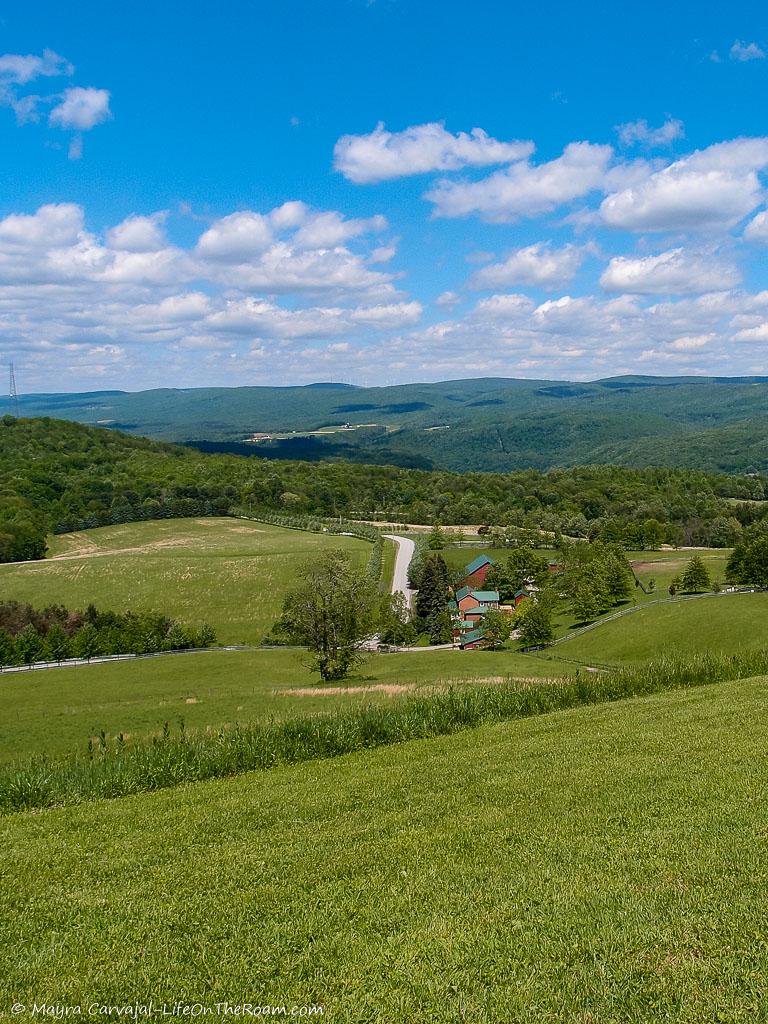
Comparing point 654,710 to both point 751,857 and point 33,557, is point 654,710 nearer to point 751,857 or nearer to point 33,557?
point 751,857

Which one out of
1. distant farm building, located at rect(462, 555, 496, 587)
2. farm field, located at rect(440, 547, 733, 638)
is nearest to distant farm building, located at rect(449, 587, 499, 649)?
distant farm building, located at rect(462, 555, 496, 587)

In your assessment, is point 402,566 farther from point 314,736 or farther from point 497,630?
point 314,736

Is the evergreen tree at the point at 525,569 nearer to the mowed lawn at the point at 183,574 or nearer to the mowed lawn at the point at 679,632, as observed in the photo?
the mowed lawn at the point at 183,574

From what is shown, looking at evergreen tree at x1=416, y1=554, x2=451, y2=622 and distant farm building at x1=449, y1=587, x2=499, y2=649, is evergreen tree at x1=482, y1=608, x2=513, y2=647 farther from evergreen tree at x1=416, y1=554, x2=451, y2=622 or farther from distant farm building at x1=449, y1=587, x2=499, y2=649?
evergreen tree at x1=416, y1=554, x2=451, y2=622

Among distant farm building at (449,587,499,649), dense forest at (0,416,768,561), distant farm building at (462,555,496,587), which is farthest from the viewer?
dense forest at (0,416,768,561)

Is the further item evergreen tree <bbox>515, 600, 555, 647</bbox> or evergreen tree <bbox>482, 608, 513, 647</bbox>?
evergreen tree <bbox>482, 608, 513, 647</bbox>
